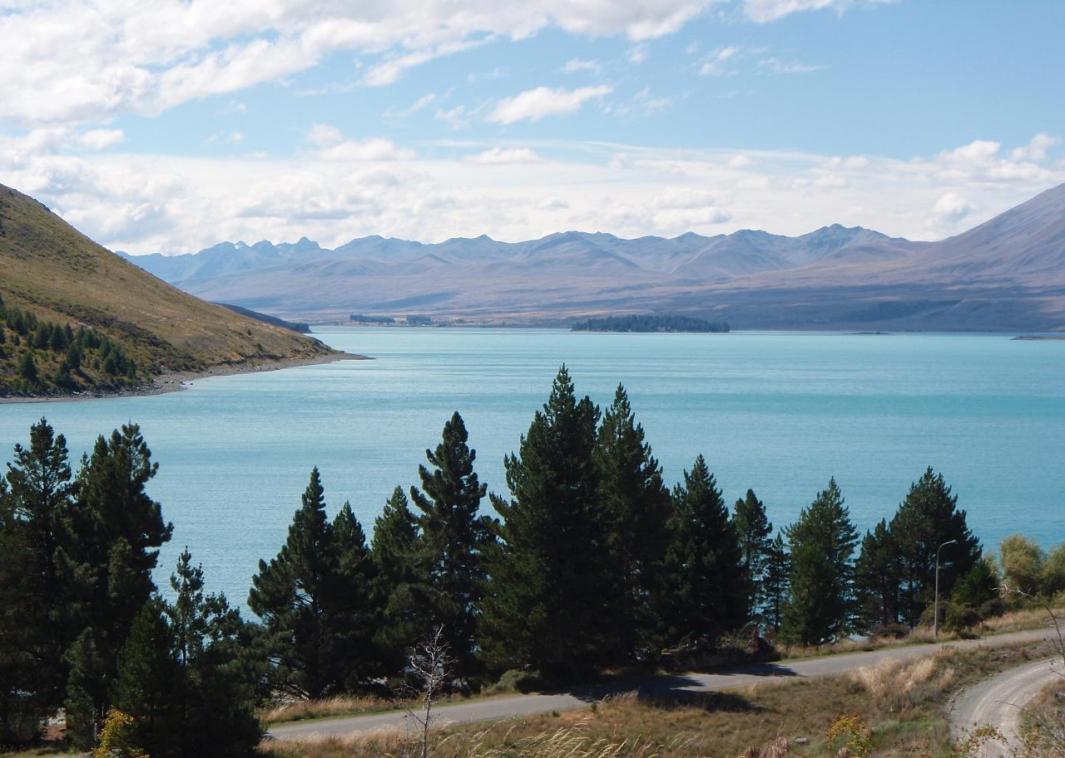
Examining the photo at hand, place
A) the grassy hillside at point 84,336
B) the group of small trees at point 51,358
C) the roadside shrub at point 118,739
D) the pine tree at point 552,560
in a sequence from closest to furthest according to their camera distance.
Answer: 1. the roadside shrub at point 118,739
2. the pine tree at point 552,560
3. the group of small trees at point 51,358
4. the grassy hillside at point 84,336

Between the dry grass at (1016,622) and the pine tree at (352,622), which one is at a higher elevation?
the pine tree at (352,622)

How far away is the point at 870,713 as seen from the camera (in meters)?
27.2

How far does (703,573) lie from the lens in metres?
39.3

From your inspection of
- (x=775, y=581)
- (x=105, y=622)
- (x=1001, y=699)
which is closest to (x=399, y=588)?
(x=105, y=622)

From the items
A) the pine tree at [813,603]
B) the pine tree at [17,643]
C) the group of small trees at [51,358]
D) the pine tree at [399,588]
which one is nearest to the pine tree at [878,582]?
the pine tree at [813,603]

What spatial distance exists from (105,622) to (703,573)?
2005 cm

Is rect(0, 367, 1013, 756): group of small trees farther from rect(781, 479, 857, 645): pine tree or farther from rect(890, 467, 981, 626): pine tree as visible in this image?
rect(890, 467, 981, 626): pine tree

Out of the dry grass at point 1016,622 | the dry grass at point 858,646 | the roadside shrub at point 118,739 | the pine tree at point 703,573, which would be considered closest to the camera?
the roadside shrub at point 118,739

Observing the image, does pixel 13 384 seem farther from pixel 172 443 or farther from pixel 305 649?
pixel 305 649

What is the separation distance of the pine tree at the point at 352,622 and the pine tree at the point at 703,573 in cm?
1036

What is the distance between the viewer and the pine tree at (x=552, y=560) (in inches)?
1232

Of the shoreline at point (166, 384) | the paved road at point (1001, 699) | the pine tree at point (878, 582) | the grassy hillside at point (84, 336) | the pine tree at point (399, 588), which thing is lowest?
the pine tree at point (878, 582)

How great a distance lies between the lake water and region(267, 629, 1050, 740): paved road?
23.5 m

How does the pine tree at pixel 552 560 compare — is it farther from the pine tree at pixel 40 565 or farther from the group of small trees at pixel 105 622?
the pine tree at pixel 40 565
